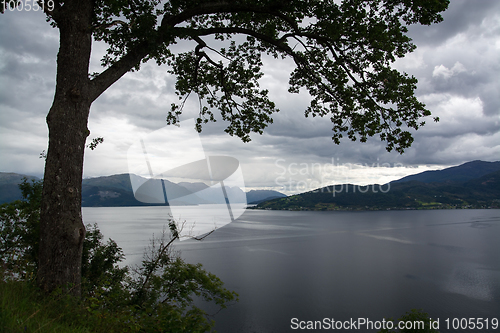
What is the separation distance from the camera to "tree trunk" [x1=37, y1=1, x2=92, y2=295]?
15.1 feet

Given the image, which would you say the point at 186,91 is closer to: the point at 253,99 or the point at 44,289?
the point at 253,99

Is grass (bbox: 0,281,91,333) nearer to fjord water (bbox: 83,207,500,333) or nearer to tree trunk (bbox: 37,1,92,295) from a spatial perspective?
tree trunk (bbox: 37,1,92,295)

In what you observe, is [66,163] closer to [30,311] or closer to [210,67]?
[30,311]

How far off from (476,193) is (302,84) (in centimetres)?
24064

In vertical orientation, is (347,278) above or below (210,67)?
below

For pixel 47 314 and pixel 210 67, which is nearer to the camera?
pixel 47 314

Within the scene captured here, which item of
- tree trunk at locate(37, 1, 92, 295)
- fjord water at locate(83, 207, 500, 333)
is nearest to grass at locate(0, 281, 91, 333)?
tree trunk at locate(37, 1, 92, 295)

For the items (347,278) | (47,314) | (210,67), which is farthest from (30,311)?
(347,278)

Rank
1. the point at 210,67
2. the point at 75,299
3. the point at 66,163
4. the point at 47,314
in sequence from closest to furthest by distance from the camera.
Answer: the point at 47,314 → the point at 75,299 → the point at 66,163 → the point at 210,67

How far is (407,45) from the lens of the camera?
6965 millimetres

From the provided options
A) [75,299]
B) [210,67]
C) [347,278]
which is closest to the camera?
[75,299]

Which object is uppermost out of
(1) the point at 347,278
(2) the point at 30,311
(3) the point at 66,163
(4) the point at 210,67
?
(4) the point at 210,67

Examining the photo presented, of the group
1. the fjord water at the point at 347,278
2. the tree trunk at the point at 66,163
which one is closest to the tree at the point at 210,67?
the tree trunk at the point at 66,163

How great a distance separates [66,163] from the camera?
4742mm
